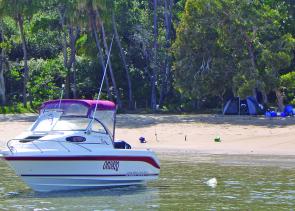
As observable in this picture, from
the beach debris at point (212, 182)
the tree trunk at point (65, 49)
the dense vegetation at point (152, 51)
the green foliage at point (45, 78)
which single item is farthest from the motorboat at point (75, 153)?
the green foliage at point (45, 78)

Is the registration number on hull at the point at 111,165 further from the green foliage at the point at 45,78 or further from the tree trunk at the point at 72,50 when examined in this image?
the green foliage at the point at 45,78

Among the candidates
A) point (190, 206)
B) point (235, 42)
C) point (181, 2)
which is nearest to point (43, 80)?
point (181, 2)

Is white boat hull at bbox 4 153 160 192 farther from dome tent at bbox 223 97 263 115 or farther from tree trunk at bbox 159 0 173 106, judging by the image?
tree trunk at bbox 159 0 173 106

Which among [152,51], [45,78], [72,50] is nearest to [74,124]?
[72,50]

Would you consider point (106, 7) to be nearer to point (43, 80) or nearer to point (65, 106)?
point (43, 80)

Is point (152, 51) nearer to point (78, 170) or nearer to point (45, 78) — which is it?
point (45, 78)

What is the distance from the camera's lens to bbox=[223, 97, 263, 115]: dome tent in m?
42.4

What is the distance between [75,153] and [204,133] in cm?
1582

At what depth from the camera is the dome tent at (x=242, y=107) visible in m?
42.4

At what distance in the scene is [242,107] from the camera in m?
43.1

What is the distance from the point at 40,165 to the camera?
61.8 feet

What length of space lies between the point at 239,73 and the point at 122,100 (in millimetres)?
11309

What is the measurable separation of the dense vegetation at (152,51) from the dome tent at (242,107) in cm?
48

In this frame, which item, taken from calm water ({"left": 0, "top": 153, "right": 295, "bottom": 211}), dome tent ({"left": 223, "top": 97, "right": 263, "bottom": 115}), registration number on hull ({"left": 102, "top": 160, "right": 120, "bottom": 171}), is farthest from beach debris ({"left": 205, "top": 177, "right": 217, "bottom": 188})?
dome tent ({"left": 223, "top": 97, "right": 263, "bottom": 115})
